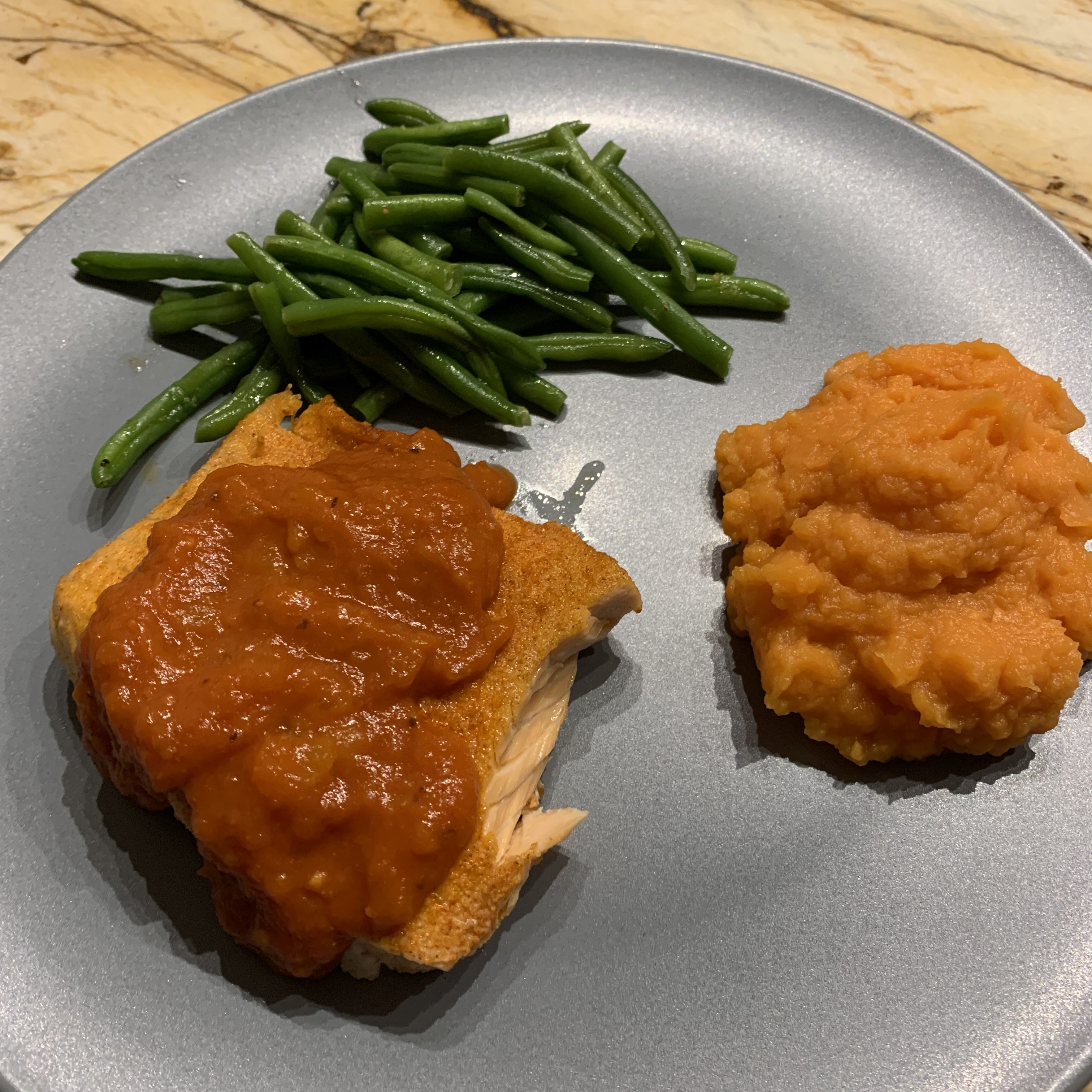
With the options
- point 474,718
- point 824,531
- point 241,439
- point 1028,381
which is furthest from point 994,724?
point 241,439

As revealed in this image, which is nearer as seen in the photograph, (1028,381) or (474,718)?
(474,718)

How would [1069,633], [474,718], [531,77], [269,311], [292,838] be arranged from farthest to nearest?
[531,77] → [269,311] → [1069,633] → [474,718] → [292,838]

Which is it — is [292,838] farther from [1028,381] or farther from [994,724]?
[1028,381]

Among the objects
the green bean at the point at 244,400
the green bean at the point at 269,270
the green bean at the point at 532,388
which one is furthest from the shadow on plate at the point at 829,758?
the green bean at the point at 269,270

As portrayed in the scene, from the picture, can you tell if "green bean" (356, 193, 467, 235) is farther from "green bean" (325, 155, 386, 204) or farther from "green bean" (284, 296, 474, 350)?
"green bean" (284, 296, 474, 350)

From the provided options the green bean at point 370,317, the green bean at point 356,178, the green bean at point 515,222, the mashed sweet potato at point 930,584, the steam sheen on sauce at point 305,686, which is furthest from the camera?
the green bean at point 356,178

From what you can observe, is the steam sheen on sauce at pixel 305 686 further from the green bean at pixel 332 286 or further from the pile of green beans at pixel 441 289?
the green bean at pixel 332 286
